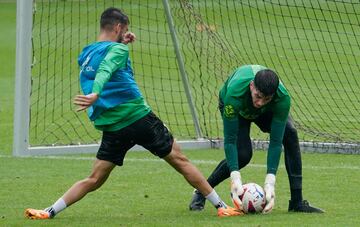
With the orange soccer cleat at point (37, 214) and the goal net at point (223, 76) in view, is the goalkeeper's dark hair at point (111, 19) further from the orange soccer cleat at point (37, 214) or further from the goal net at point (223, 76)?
the goal net at point (223, 76)

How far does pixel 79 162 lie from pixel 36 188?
6.59 ft

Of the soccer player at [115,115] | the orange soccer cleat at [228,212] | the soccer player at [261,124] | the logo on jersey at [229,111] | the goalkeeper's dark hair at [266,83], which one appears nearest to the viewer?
the goalkeeper's dark hair at [266,83]

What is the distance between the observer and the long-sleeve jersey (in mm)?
9086

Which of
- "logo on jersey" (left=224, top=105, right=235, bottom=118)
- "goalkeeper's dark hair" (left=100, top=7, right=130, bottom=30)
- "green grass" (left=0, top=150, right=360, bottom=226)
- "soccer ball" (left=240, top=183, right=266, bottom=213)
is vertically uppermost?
"goalkeeper's dark hair" (left=100, top=7, right=130, bottom=30)

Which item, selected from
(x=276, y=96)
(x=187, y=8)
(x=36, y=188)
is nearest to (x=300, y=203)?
(x=276, y=96)

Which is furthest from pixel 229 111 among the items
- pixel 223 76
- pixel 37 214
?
pixel 223 76

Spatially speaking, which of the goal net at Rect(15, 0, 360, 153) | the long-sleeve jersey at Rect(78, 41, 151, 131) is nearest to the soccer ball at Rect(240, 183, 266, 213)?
the long-sleeve jersey at Rect(78, 41, 151, 131)

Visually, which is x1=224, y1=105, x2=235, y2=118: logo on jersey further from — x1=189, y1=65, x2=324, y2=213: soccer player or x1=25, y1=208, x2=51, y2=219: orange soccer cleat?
x1=25, y1=208, x2=51, y2=219: orange soccer cleat

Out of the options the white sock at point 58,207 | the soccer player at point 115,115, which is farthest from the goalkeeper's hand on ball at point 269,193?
the white sock at point 58,207

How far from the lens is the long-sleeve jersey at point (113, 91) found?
9.09 m

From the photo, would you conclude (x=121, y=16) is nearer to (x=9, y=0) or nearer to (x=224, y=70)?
(x=224, y=70)

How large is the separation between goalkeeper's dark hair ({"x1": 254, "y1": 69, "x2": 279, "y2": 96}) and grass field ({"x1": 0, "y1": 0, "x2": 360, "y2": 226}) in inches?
42.1

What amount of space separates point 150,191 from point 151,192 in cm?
7

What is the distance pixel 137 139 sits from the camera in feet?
30.5
